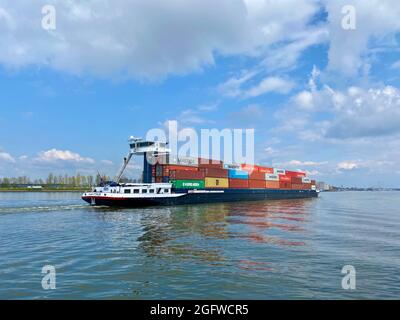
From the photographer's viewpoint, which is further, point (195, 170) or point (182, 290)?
point (195, 170)

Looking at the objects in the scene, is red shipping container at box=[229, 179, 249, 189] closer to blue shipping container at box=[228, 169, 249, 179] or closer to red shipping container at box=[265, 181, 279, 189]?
blue shipping container at box=[228, 169, 249, 179]

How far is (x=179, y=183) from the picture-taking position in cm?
6134

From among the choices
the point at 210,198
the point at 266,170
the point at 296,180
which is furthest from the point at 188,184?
the point at 296,180

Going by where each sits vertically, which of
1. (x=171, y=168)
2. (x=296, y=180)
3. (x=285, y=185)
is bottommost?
(x=285, y=185)

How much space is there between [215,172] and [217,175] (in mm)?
923

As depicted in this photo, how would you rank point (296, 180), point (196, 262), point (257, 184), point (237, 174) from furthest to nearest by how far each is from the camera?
point (296, 180)
point (257, 184)
point (237, 174)
point (196, 262)

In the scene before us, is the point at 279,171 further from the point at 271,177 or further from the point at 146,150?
the point at 146,150

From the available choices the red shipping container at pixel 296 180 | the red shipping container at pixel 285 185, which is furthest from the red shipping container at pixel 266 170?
the red shipping container at pixel 296 180

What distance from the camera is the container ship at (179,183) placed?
52.8m

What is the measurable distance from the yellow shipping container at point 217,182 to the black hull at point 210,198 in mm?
1443

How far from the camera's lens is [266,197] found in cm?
8406
